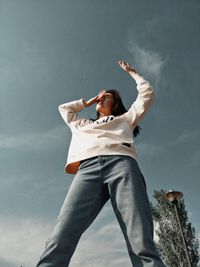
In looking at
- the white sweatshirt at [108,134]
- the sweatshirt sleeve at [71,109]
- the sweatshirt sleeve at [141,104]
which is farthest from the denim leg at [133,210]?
the sweatshirt sleeve at [71,109]

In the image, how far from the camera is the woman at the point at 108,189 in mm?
1427

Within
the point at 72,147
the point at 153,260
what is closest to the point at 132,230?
the point at 153,260

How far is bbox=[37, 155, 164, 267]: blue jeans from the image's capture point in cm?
141

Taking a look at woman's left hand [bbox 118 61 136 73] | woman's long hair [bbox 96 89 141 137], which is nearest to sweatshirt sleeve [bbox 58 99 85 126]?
woman's long hair [bbox 96 89 141 137]

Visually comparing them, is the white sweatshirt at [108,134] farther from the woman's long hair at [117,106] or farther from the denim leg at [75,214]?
the woman's long hair at [117,106]

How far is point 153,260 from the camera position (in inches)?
53.1

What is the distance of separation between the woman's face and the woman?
0.24m

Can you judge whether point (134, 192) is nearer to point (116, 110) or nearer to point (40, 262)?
point (40, 262)

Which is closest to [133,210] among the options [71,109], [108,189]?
[108,189]

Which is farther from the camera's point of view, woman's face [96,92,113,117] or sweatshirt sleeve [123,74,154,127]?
woman's face [96,92,113,117]

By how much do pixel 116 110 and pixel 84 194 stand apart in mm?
1028

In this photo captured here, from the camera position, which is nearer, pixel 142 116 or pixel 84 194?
pixel 84 194

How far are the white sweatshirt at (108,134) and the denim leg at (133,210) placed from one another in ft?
0.50

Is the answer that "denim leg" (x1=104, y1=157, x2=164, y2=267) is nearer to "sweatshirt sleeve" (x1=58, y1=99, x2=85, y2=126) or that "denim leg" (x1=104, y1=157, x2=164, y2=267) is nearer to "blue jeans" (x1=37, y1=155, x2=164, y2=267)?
"blue jeans" (x1=37, y1=155, x2=164, y2=267)
